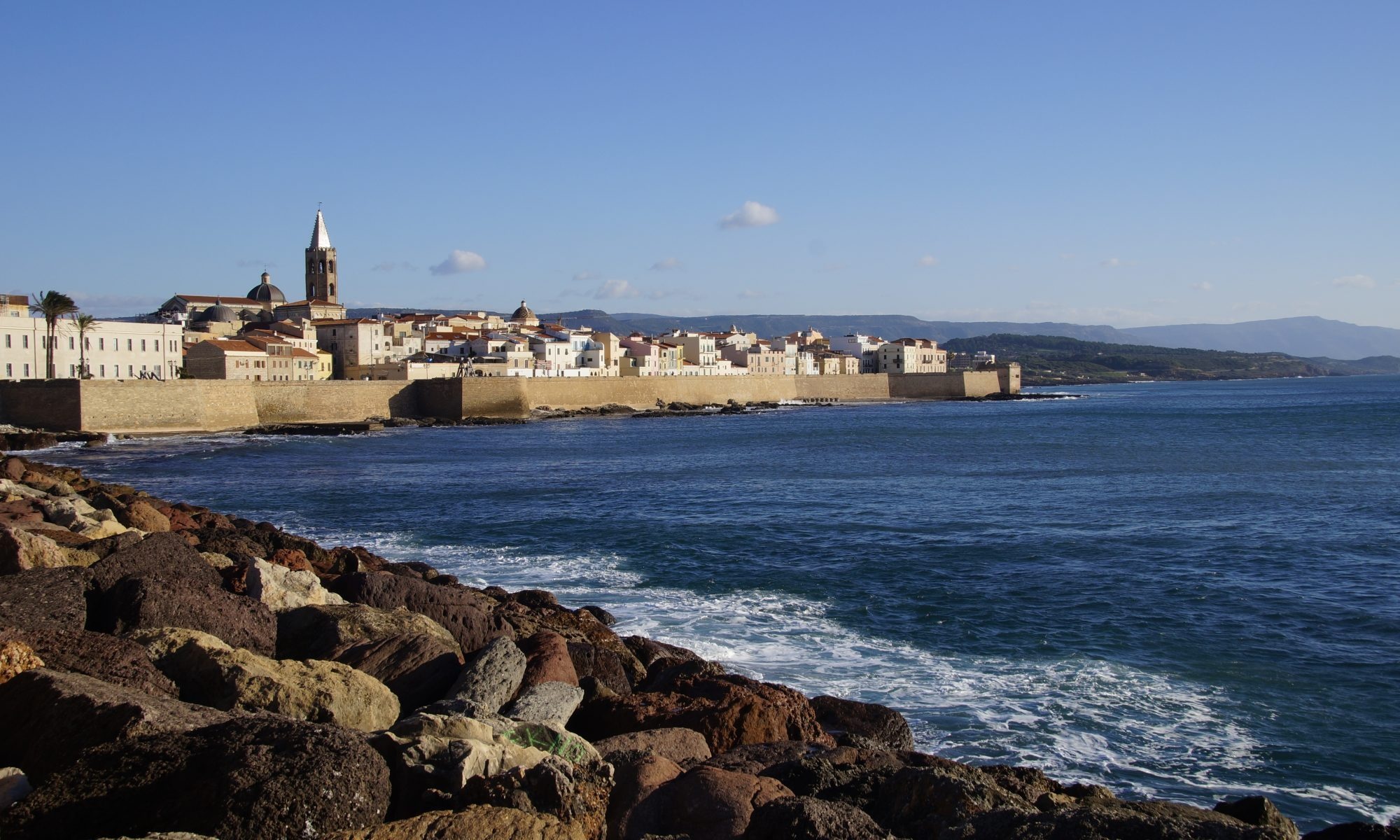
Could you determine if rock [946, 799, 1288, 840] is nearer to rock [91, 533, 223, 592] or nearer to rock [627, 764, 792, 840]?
rock [627, 764, 792, 840]

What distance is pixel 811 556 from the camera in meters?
15.2

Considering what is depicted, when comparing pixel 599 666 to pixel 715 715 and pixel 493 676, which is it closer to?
pixel 493 676

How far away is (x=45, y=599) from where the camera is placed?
6543 millimetres

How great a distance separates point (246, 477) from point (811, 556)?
1729 cm

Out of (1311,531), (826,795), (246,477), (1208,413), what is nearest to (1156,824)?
(826,795)

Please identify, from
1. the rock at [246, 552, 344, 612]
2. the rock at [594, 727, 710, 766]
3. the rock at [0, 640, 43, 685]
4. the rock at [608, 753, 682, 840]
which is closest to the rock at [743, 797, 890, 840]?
the rock at [608, 753, 682, 840]

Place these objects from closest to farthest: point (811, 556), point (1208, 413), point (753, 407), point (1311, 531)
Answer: point (811, 556) → point (1311, 531) → point (1208, 413) → point (753, 407)

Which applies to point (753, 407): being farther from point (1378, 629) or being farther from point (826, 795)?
→ point (826, 795)

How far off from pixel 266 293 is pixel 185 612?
3149 inches

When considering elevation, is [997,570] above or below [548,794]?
below

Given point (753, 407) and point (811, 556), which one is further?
point (753, 407)

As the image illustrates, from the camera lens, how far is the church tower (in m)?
81.1

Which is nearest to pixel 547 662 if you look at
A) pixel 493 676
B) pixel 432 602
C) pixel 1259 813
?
pixel 493 676

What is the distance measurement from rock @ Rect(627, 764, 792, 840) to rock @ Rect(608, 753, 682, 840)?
30mm
